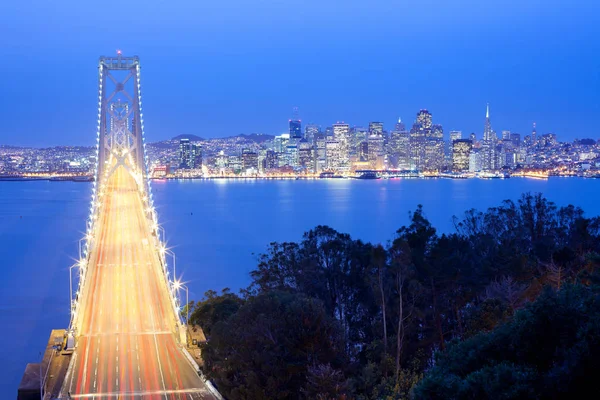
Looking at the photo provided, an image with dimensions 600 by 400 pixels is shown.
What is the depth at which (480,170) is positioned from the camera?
129500mm

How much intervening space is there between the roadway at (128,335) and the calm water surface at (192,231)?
267 cm

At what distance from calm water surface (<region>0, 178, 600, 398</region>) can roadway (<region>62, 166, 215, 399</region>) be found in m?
2.67

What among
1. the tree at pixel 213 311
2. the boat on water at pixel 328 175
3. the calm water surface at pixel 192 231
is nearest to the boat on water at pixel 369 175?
the boat on water at pixel 328 175

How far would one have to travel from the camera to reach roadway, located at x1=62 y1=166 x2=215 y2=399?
34.6ft

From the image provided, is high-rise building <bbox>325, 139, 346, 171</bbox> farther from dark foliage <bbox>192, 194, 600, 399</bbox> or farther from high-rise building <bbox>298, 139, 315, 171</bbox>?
dark foliage <bbox>192, 194, 600, 399</bbox>

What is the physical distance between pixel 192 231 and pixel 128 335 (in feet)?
95.3

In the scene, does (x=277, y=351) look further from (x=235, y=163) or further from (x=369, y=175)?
(x=235, y=163)

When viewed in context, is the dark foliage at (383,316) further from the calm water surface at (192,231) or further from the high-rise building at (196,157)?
the high-rise building at (196,157)

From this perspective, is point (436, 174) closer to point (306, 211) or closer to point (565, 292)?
point (306, 211)

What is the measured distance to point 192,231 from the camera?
41.9 meters

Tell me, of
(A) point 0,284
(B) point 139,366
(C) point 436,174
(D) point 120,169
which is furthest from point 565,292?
(C) point 436,174

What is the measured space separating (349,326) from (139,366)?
4.89m

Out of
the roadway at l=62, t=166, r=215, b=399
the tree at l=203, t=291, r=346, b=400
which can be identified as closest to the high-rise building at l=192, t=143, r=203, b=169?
the roadway at l=62, t=166, r=215, b=399

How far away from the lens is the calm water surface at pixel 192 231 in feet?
68.7
